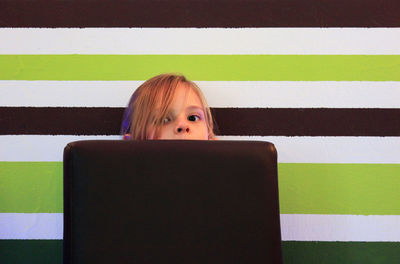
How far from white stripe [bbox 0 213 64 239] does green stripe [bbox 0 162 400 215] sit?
0.02 metres

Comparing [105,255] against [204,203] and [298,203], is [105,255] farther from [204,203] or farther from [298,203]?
[298,203]

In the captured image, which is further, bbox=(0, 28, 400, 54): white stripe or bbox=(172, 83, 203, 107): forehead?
bbox=(0, 28, 400, 54): white stripe

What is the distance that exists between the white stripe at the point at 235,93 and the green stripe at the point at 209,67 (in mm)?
20

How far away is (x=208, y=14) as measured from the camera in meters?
1.27

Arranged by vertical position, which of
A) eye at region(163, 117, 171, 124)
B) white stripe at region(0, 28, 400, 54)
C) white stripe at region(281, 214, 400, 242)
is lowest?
white stripe at region(281, 214, 400, 242)

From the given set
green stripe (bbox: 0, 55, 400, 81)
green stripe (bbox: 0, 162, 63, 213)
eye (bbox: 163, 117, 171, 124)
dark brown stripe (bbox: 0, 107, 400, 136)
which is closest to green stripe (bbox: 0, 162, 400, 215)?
green stripe (bbox: 0, 162, 63, 213)


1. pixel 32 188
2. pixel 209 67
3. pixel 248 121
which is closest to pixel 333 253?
pixel 248 121

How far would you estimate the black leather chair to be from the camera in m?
0.65

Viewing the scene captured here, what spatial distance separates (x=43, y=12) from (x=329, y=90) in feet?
3.22

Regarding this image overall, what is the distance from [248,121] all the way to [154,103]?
324 mm

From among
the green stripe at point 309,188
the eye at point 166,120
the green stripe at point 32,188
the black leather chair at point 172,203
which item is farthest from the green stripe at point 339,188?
the green stripe at point 32,188

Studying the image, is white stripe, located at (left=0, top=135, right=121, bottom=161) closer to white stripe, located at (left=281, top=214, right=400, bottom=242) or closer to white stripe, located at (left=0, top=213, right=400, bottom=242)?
white stripe, located at (left=0, top=213, right=400, bottom=242)

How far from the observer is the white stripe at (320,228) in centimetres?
119

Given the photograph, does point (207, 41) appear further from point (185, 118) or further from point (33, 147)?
point (33, 147)
